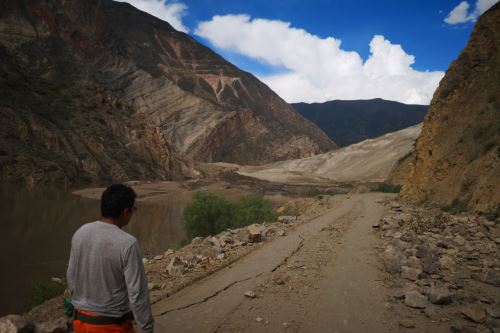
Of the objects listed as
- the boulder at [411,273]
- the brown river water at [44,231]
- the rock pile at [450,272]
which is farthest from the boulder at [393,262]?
the brown river water at [44,231]

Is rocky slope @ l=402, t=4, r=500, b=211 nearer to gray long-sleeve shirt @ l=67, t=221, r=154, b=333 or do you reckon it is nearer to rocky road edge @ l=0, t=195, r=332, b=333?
rocky road edge @ l=0, t=195, r=332, b=333

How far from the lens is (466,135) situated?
18500mm

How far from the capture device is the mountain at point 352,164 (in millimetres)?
89000

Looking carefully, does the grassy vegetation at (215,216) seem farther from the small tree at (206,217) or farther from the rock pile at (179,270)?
the rock pile at (179,270)

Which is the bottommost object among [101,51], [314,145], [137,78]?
[314,145]

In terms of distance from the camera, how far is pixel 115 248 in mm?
3047

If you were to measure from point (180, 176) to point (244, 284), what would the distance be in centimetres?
7898

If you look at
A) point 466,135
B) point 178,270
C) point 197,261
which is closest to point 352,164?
point 466,135

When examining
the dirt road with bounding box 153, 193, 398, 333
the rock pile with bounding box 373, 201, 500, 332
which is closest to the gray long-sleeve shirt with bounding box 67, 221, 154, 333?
the dirt road with bounding box 153, 193, 398, 333

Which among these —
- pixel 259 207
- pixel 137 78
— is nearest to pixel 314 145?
pixel 137 78

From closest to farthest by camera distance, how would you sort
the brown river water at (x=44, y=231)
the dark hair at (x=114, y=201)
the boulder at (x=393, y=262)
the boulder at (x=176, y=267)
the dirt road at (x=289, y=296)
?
1. the dark hair at (x=114, y=201)
2. the dirt road at (x=289, y=296)
3. the boulder at (x=393, y=262)
4. the boulder at (x=176, y=267)
5. the brown river water at (x=44, y=231)

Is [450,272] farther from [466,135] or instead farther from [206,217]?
[206,217]

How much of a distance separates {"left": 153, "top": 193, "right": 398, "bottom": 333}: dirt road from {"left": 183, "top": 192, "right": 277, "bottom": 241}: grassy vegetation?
1319 centimetres

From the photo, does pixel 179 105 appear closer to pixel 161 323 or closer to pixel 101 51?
pixel 101 51
